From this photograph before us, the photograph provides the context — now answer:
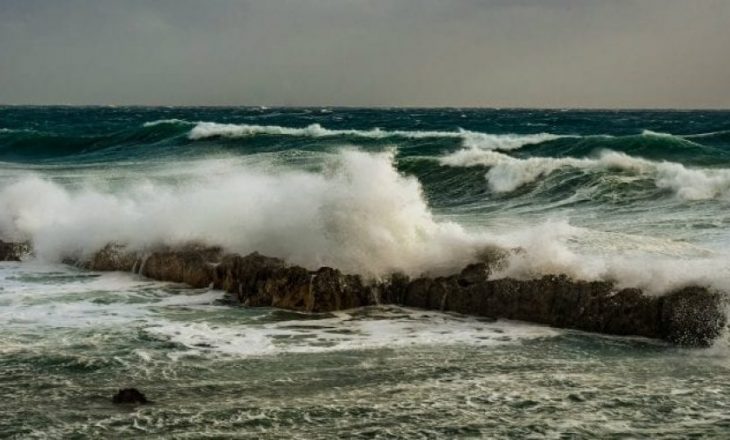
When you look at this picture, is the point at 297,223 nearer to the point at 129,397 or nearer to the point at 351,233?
the point at 351,233

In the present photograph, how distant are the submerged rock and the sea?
0.21m

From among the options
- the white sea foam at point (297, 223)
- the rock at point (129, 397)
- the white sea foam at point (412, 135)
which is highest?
the white sea foam at point (412, 135)

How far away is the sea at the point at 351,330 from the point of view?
263 inches

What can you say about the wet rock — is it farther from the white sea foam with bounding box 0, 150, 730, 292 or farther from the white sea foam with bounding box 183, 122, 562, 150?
the white sea foam with bounding box 183, 122, 562, 150

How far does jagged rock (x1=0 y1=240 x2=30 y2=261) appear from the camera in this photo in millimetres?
14191

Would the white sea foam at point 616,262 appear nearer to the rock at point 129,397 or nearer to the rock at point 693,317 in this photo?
the rock at point 693,317

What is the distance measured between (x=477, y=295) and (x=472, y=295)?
2.4 inches

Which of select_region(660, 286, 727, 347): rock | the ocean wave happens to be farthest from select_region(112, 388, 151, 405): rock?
the ocean wave

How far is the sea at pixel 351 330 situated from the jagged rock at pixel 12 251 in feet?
0.64

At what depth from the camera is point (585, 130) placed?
50.6 meters

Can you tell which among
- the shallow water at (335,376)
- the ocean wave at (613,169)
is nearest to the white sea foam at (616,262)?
the shallow water at (335,376)

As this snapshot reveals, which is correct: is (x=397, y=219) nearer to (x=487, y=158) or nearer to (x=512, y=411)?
(x=512, y=411)

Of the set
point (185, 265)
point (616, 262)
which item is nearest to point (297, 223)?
point (185, 265)

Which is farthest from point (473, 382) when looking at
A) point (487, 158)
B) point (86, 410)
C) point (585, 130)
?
point (585, 130)
